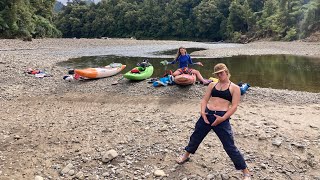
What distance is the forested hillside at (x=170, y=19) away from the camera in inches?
2411

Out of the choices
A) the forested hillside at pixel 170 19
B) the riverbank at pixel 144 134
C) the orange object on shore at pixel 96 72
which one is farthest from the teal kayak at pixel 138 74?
the forested hillside at pixel 170 19

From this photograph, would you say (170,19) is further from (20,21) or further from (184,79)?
(184,79)

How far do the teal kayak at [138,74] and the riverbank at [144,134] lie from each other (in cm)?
109

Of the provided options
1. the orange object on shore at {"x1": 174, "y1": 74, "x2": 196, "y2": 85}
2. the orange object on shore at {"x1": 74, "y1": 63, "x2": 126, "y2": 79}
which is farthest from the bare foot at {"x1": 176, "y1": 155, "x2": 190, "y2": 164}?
the orange object on shore at {"x1": 74, "y1": 63, "x2": 126, "y2": 79}

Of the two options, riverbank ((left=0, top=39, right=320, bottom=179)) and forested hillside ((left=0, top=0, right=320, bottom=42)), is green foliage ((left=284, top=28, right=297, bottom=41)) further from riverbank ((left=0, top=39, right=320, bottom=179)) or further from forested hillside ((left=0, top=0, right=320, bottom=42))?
riverbank ((left=0, top=39, right=320, bottom=179))

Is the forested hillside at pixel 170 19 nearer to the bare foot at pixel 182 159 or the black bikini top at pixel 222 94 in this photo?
the bare foot at pixel 182 159

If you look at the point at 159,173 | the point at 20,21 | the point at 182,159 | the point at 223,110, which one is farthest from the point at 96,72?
the point at 20,21

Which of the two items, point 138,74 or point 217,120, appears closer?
point 217,120

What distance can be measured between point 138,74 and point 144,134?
748 cm

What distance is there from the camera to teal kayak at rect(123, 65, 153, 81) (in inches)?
660

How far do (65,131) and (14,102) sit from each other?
17.3ft

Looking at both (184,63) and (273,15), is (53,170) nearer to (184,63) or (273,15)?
(184,63)

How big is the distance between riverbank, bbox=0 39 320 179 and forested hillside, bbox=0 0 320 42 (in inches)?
1825

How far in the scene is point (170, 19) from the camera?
114 m
